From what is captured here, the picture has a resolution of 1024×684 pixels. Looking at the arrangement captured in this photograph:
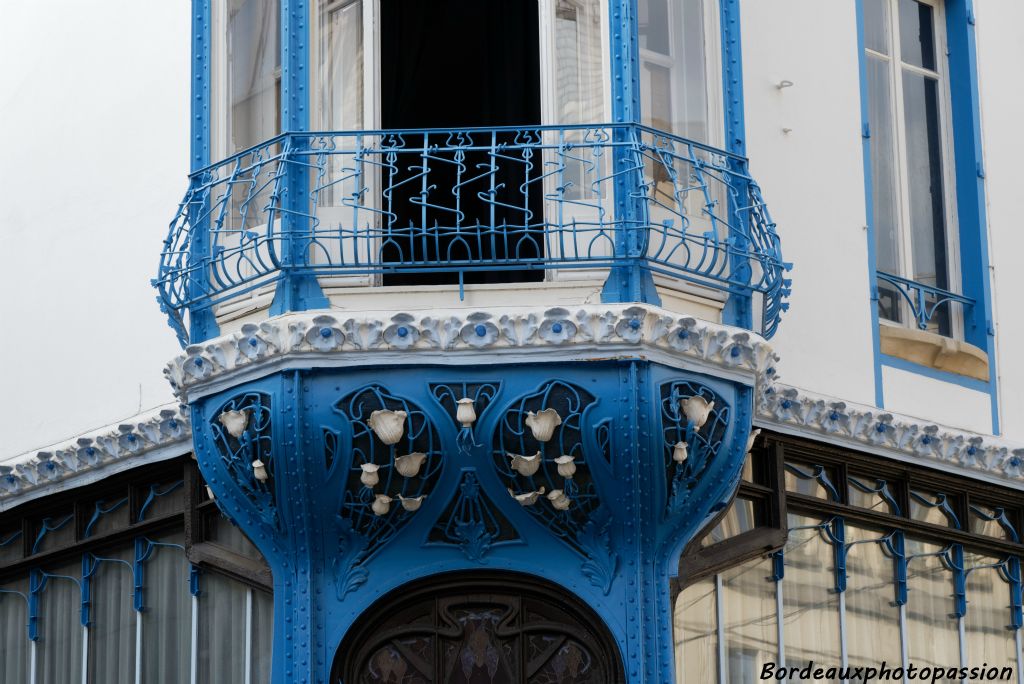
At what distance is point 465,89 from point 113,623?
4.06 meters

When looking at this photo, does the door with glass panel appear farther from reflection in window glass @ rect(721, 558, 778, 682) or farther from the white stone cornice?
reflection in window glass @ rect(721, 558, 778, 682)

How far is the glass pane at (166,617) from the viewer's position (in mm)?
14703

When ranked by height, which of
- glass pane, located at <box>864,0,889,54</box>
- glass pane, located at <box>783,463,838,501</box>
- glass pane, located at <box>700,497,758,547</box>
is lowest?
glass pane, located at <box>700,497,758,547</box>

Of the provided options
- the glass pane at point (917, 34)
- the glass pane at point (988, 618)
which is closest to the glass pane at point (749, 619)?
the glass pane at point (988, 618)

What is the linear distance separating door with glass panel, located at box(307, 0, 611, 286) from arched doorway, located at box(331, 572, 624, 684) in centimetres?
172

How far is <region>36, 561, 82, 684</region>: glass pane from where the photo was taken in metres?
15.3

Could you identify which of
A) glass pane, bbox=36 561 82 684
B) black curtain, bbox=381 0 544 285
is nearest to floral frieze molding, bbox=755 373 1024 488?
black curtain, bbox=381 0 544 285

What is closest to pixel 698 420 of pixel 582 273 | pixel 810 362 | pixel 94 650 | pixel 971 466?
pixel 582 273

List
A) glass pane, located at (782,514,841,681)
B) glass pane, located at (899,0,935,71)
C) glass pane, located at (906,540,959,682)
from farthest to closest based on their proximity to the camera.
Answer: glass pane, located at (899,0,935,71) < glass pane, located at (906,540,959,682) < glass pane, located at (782,514,841,681)

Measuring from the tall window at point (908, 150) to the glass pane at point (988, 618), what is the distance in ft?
5.21

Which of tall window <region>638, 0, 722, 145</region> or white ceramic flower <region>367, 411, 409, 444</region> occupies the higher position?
tall window <region>638, 0, 722, 145</region>

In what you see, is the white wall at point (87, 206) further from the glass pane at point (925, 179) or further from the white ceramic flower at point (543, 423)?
the glass pane at point (925, 179)

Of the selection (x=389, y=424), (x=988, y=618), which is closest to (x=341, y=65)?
(x=389, y=424)

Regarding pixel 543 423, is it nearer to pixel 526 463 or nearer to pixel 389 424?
pixel 526 463
